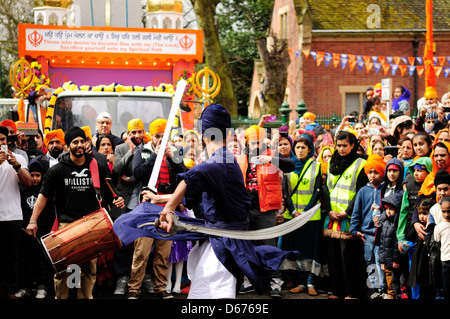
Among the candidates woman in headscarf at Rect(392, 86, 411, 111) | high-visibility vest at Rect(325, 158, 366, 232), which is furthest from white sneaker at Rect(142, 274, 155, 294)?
woman in headscarf at Rect(392, 86, 411, 111)

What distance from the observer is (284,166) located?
966 cm

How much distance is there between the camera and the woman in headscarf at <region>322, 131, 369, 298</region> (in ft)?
32.1

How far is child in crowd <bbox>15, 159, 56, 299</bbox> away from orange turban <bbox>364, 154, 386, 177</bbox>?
3.79 meters

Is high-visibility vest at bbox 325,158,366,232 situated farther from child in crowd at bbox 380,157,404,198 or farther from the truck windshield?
the truck windshield

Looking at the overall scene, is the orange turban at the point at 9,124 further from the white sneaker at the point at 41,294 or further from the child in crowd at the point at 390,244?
the child in crowd at the point at 390,244

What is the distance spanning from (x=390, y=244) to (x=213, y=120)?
3.42 meters

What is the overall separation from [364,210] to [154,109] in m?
3.71

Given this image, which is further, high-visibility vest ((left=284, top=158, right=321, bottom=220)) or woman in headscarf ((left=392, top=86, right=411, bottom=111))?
woman in headscarf ((left=392, top=86, right=411, bottom=111))

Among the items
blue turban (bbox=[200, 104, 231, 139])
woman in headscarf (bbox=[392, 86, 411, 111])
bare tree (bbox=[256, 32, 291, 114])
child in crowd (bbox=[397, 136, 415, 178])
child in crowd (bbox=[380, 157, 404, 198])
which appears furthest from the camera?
bare tree (bbox=[256, 32, 291, 114])

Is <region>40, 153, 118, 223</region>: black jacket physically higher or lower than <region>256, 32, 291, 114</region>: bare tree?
lower

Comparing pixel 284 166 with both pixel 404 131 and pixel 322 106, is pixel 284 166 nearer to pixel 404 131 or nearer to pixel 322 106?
pixel 404 131

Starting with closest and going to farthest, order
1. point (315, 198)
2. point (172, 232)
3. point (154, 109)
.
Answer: point (172, 232) < point (315, 198) < point (154, 109)
